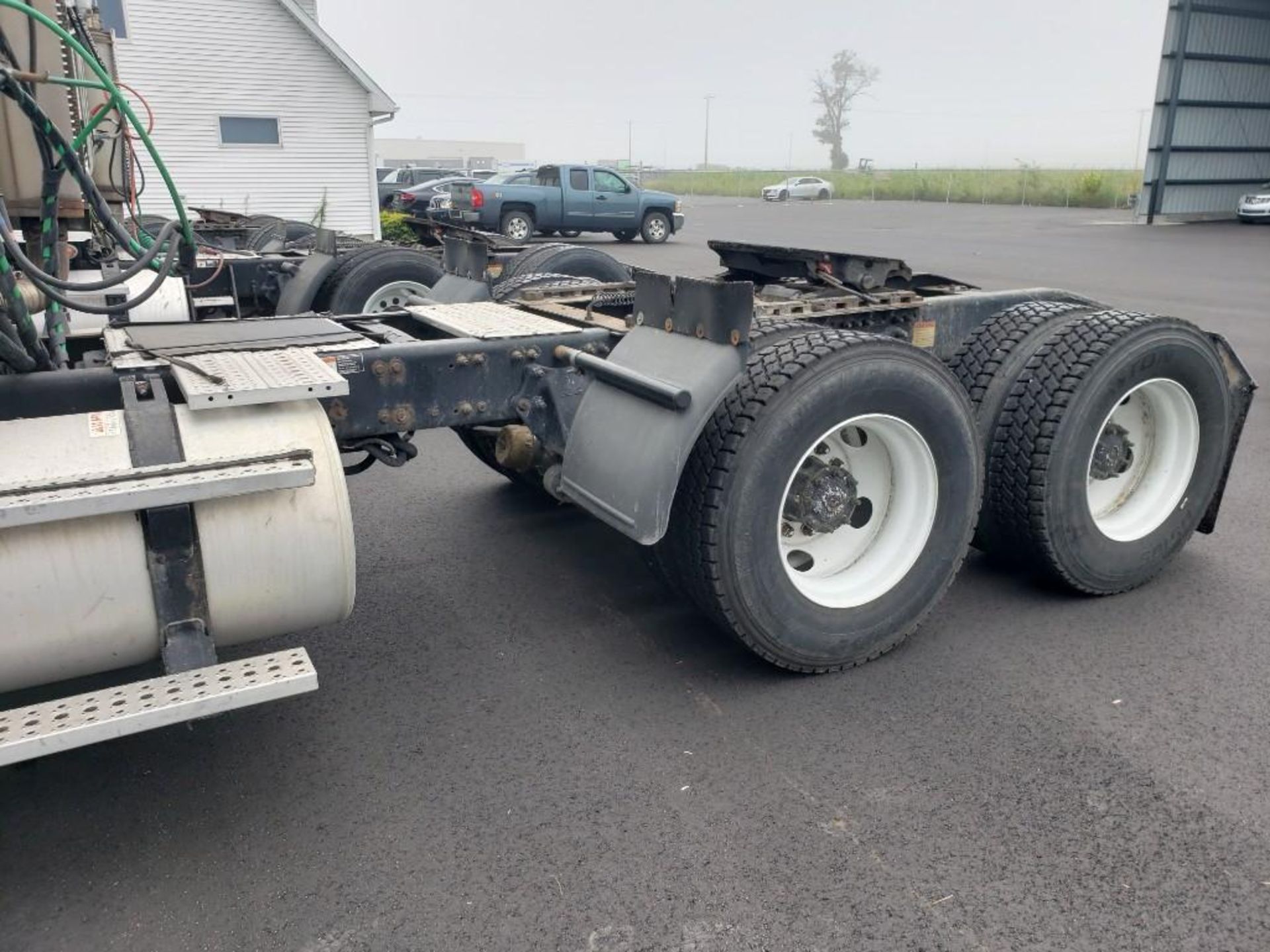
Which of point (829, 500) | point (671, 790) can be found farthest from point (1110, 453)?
point (671, 790)

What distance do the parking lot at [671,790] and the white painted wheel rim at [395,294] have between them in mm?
3214

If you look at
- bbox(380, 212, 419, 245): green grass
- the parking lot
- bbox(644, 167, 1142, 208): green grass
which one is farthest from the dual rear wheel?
bbox(644, 167, 1142, 208): green grass

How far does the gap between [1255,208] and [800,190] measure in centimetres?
2879

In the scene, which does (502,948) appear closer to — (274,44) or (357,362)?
(357,362)

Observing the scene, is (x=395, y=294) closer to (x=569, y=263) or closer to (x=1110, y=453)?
(x=569, y=263)

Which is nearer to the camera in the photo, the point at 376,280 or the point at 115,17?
the point at 376,280

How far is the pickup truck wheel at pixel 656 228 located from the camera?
87.7 ft

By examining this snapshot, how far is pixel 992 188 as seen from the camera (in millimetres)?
50844

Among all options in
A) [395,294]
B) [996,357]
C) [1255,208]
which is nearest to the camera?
[996,357]

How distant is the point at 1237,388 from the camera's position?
14.8ft

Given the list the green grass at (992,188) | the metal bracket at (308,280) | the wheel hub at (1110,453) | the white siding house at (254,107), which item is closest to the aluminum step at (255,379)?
the wheel hub at (1110,453)

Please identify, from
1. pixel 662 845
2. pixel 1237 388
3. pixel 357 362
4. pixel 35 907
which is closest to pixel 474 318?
pixel 357 362

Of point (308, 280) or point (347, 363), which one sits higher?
point (347, 363)

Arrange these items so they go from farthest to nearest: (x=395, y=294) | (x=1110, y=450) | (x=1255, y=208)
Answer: (x=1255, y=208) < (x=395, y=294) < (x=1110, y=450)
